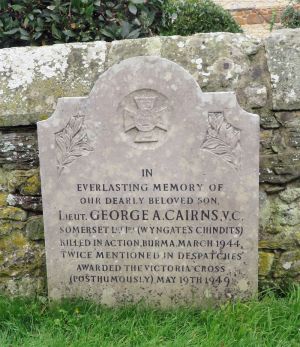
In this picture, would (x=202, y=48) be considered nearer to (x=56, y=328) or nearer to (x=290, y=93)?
(x=290, y=93)

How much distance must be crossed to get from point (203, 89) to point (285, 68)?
1.59ft

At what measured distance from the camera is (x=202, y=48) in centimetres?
291

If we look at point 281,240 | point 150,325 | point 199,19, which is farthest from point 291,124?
point 199,19

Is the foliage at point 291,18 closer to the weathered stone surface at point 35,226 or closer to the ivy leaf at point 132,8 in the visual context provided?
the ivy leaf at point 132,8

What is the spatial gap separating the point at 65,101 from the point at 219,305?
1.45m

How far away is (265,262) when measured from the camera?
2949 millimetres

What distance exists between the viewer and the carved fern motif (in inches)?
107

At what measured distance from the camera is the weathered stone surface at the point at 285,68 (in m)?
2.83

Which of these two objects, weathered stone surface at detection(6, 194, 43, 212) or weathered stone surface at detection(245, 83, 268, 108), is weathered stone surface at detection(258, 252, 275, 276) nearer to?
weathered stone surface at detection(245, 83, 268, 108)

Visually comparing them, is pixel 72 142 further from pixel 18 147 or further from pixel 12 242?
pixel 12 242

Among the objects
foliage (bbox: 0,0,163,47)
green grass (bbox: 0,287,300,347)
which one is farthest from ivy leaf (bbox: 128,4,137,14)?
green grass (bbox: 0,287,300,347)

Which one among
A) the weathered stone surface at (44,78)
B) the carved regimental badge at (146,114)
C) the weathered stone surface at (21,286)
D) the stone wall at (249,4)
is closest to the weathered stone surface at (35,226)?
the weathered stone surface at (21,286)

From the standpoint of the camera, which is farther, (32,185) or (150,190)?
(32,185)

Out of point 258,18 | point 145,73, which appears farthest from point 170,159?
point 258,18
